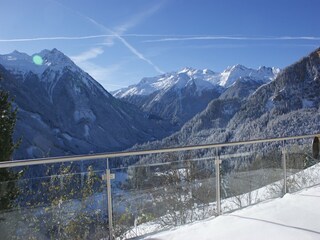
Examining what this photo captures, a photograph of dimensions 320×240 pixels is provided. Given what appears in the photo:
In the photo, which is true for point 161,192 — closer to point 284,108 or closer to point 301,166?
point 301,166

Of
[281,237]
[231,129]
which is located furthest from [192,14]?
[231,129]

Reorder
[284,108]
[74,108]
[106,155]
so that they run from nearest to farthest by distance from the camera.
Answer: [106,155], [284,108], [74,108]

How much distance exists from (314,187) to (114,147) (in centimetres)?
14475

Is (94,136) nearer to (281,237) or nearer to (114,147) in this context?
(114,147)

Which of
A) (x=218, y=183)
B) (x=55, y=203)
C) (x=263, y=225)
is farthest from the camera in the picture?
(x=218, y=183)

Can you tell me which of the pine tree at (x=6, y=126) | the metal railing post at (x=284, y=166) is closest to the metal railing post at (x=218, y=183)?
the metal railing post at (x=284, y=166)

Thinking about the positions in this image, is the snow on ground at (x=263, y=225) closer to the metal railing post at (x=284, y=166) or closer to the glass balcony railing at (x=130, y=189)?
the glass balcony railing at (x=130, y=189)

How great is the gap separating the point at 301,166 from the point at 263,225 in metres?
2.29

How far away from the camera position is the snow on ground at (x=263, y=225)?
3137 millimetres

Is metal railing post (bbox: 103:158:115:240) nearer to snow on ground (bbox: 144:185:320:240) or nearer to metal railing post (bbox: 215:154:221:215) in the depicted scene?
snow on ground (bbox: 144:185:320:240)

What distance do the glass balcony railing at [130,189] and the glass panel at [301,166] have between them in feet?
1.13

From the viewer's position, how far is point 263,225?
3.40 meters

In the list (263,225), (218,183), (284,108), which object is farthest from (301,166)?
(284,108)

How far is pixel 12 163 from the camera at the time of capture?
271 cm
